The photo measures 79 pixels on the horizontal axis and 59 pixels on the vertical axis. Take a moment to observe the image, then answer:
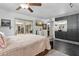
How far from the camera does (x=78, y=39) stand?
16.4ft

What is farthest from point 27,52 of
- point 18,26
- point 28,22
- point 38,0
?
point 38,0

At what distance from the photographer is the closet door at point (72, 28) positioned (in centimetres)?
531

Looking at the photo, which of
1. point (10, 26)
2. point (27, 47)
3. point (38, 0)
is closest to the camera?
point (27, 47)

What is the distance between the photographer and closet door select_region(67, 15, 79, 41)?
5312 mm

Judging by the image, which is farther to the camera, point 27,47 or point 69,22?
point 69,22

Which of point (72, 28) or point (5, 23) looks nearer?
point (5, 23)

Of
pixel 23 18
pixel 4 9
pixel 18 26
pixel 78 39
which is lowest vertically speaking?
pixel 78 39

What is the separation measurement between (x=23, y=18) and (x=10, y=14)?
0.44m

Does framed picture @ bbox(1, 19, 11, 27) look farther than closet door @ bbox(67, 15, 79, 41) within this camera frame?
No

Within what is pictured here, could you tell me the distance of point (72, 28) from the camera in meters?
5.48

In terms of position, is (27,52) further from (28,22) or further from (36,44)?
(28,22)

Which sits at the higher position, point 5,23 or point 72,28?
point 5,23

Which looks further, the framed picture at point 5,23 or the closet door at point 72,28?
the closet door at point 72,28

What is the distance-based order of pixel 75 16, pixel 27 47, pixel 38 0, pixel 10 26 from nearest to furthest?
1. pixel 27 47
2. pixel 38 0
3. pixel 10 26
4. pixel 75 16
